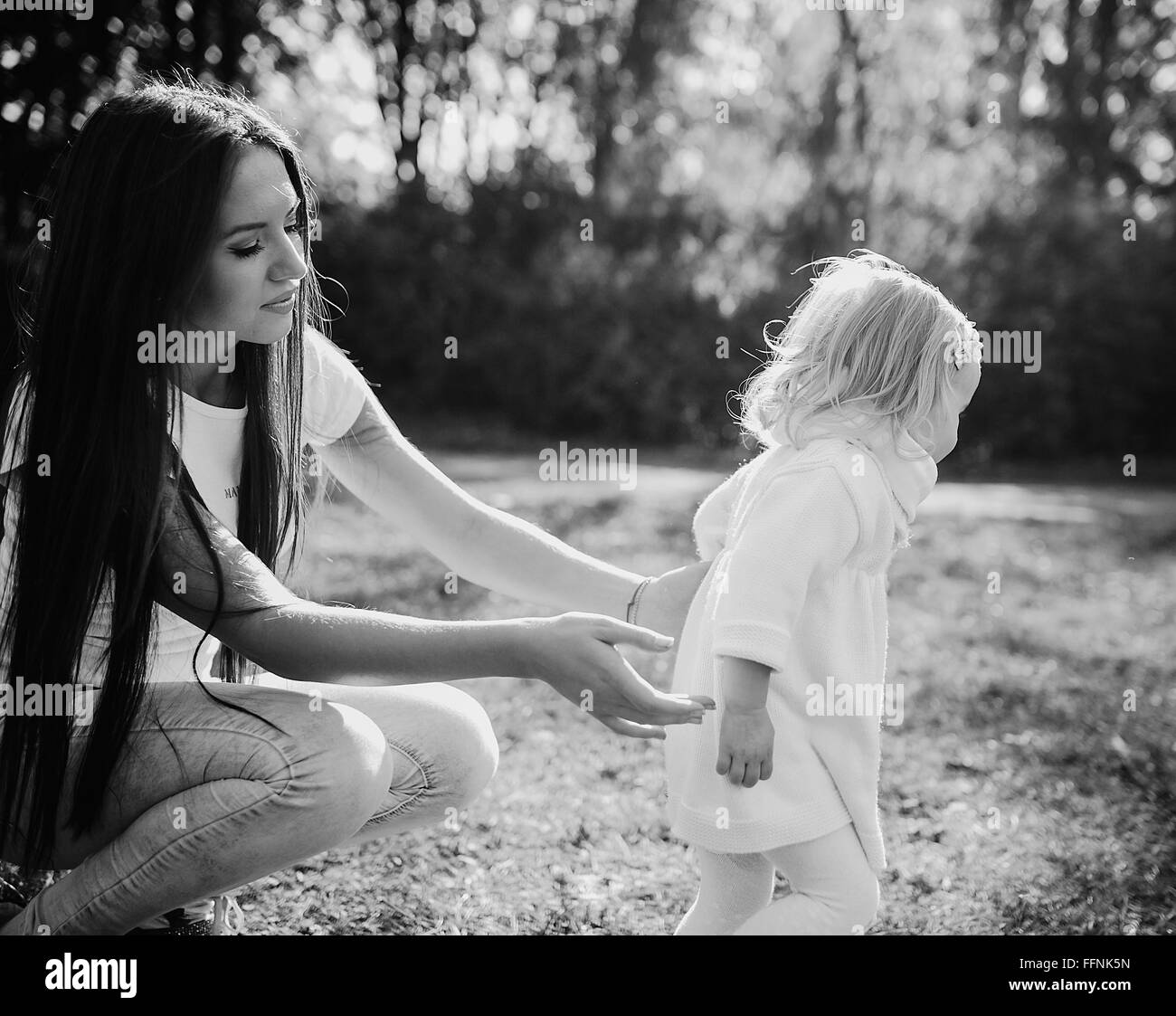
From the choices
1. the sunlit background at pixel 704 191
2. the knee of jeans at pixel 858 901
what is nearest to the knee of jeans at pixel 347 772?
the knee of jeans at pixel 858 901

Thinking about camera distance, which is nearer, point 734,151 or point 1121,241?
point 1121,241

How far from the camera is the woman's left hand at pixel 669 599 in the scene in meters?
2.33

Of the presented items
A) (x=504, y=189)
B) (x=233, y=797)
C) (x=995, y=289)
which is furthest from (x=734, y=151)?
(x=233, y=797)

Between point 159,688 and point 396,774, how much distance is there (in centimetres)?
48

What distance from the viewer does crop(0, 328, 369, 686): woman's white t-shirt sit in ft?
6.50

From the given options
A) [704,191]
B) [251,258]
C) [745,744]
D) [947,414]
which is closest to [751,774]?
[745,744]

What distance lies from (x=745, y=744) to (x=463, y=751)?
2.12ft

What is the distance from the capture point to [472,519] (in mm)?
2482

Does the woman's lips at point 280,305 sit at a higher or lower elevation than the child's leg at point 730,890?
higher

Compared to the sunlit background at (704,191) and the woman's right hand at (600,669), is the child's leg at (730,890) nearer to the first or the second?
the woman's right hand at (600,669)

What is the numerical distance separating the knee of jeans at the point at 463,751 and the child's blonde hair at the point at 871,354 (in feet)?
2.86

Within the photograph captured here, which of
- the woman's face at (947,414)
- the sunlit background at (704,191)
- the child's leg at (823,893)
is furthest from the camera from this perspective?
the sunlit background at (704,191)

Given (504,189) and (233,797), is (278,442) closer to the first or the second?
(233,797)

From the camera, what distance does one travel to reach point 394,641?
5.94 feet
